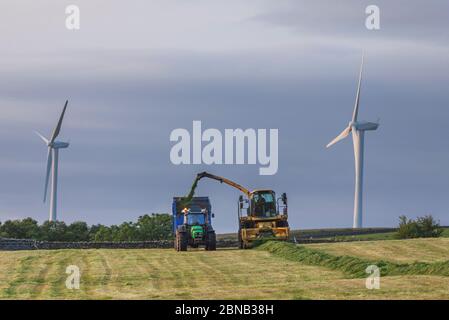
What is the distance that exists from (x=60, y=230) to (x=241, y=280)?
73.2m

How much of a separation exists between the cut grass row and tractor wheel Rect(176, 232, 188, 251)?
15.2 ft

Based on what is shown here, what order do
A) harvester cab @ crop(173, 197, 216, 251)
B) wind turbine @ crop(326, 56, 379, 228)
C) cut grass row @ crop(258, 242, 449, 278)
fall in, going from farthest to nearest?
wind turbine @ crop(326, 56, 379, 228)
harvester cab @ crop(173, 197, 216, 251)
cut grass row @ crop(258, 242, 449, 278)

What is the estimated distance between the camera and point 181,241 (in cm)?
6969

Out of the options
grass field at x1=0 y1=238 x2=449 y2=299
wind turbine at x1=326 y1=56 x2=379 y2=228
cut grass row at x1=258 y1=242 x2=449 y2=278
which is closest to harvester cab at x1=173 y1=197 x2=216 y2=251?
grass field at x1=0 y1=238 x2=449 y2=299

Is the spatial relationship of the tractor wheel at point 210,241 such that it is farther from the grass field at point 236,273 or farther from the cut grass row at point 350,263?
the grass field at point 236,273

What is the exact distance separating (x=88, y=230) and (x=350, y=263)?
239 ft

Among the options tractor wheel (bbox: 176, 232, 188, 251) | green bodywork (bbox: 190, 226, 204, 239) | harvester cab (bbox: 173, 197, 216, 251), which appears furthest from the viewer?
green bodywork (bbox: 190, 226, 204, 239)

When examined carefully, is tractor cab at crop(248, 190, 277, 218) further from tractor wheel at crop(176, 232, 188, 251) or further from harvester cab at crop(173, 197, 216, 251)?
tractor wheel at crop(176, 232, 188, 251)

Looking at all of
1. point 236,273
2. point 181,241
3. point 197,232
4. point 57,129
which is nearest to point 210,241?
point 197,232

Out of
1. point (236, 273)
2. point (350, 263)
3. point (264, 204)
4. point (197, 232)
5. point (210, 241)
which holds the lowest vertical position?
point (236, 273)

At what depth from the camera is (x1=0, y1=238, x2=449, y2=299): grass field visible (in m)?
35.8

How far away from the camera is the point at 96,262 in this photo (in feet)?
192

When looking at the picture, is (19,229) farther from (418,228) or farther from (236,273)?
(236,273)

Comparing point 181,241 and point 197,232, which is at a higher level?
point 197,232
